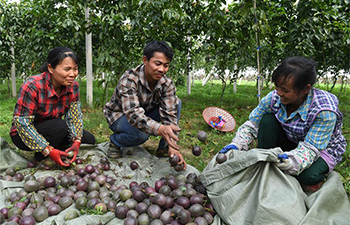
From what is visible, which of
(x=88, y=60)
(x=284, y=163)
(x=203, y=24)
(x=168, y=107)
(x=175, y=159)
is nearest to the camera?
(x=284, y=163)

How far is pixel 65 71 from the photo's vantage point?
2475mm

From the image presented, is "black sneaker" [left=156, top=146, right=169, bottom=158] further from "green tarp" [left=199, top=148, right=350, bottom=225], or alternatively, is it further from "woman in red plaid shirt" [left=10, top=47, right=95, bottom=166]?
"green tarp" [left=199, top=148, right=350, bottom=225]

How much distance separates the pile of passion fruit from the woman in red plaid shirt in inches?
14.1

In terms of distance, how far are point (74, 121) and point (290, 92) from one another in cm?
216

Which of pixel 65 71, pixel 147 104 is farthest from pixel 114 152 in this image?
pixel 65 71

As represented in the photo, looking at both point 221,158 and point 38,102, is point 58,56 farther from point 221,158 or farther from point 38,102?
point 221,158

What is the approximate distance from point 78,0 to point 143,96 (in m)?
2.65

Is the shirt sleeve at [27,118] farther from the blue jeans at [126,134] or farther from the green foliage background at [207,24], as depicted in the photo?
the green foliage background at [207,24]

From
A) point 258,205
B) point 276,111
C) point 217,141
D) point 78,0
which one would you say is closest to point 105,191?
point 258,205

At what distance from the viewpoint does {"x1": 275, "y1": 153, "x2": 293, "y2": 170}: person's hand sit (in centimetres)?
189

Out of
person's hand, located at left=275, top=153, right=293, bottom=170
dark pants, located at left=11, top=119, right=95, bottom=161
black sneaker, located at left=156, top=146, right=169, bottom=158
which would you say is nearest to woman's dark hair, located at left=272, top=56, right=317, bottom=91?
person's hand, located at left=275, top=153, right=293, bottom=170

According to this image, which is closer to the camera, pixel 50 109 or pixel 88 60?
pixel 50 109

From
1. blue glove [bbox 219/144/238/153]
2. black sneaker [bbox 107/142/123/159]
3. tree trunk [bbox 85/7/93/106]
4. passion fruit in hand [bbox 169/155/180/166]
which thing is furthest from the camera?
tree trunk [bbox 85/7/93/106]

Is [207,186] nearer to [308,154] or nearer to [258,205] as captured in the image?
[258,205]
